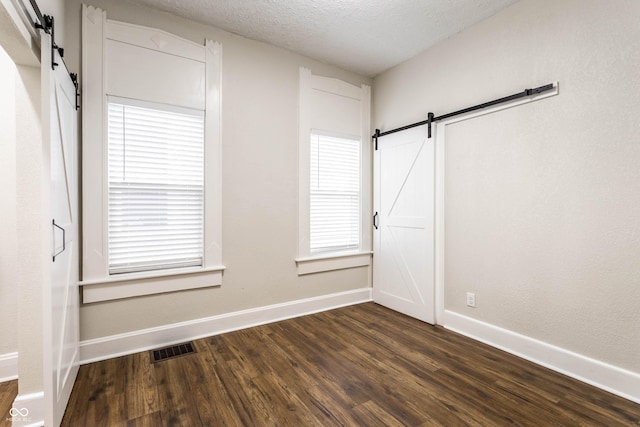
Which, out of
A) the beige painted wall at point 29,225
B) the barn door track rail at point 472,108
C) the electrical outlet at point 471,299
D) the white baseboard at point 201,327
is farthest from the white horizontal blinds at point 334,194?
the beige painted wall at point 29,225

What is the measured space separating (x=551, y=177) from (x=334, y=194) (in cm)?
216

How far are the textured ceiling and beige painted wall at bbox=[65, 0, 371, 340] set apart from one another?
0.51ft

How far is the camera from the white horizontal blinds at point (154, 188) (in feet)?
8.32

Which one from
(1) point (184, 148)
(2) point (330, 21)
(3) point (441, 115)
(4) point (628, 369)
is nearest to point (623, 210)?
(4) point (628, 369)

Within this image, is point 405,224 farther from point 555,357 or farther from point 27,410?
point 27,410

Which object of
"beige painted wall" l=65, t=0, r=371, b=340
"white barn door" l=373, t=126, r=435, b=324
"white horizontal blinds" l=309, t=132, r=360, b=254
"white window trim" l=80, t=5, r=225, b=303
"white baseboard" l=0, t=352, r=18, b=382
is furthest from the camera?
"white horizontal blinds" l=309, t=132, r=360, b=254

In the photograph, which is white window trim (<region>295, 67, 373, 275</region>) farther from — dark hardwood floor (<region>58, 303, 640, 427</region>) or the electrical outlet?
the electrical outlet

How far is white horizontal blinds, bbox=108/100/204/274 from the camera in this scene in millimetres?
2535

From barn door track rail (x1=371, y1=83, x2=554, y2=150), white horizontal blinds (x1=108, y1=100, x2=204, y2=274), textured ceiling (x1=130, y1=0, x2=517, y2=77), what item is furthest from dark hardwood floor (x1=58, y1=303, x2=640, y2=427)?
textured ceiling (x1=130, y1=0, x2=517, y2=77)

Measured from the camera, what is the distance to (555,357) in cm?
231

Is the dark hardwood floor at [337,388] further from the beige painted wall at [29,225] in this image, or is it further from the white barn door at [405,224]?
the white barn door at [405,224]

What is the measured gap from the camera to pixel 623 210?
201 cm

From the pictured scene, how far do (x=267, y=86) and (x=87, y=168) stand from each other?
185cm

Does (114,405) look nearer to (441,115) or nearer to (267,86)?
(267,86)
